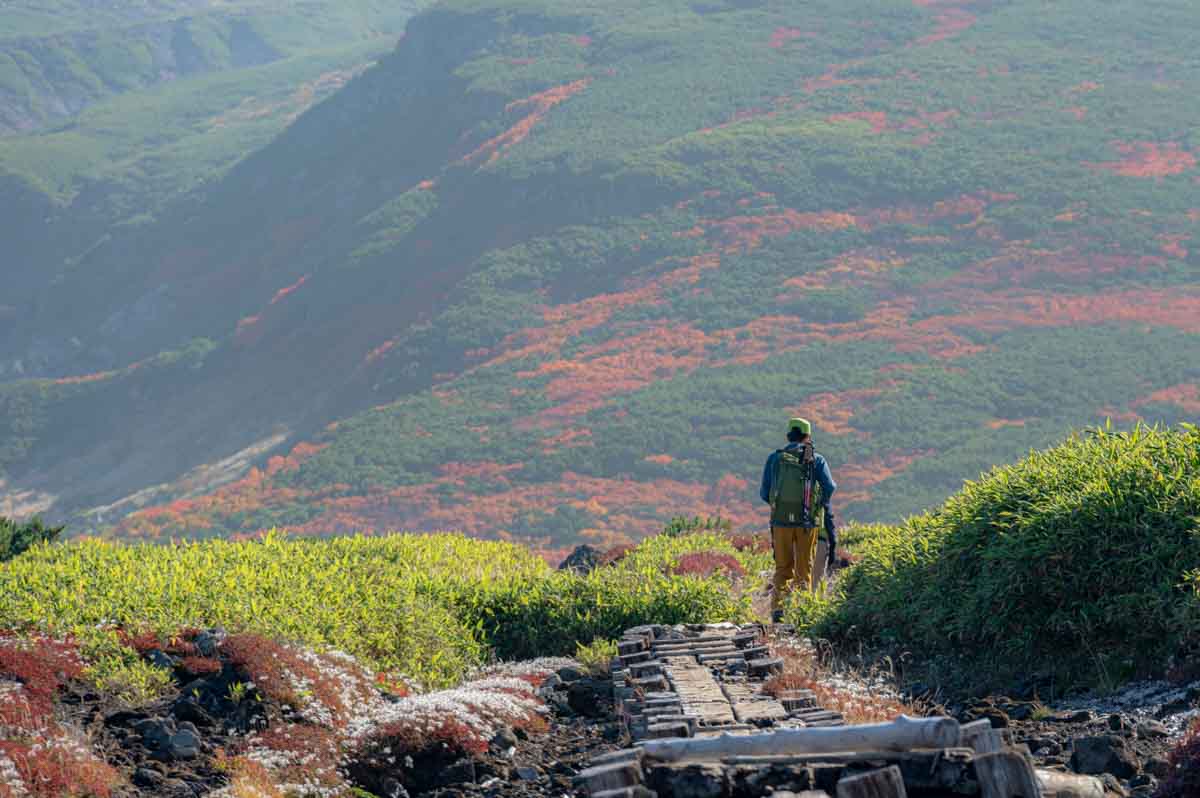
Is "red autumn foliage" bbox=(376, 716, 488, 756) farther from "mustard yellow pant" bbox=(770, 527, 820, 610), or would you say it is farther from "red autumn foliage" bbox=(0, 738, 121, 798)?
"mustard yellow pant" bbox=(770, 527, 820, 610)

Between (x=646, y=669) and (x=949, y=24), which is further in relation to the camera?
(x=949, y=24)

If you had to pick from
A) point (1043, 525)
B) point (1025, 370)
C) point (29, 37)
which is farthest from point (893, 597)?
point (29, 37)

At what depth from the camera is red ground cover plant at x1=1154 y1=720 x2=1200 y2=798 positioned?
6355 mm

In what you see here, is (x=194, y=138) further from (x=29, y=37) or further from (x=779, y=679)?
(x=779, y=679)

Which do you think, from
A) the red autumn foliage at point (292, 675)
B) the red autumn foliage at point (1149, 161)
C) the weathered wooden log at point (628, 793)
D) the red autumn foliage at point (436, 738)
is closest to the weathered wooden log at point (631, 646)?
the red autumn foliage at point (436, 738)

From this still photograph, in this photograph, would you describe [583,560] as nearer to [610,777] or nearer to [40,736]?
[40,736]

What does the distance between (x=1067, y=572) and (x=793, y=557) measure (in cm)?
376

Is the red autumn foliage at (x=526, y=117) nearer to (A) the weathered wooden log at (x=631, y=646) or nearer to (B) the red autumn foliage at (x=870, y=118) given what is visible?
(B) the red autumn foliage at (x=870, y=118)

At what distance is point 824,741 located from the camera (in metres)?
5.90

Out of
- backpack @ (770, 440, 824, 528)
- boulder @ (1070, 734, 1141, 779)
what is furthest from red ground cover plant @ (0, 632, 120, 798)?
backpack @ (770, 440, 824, 528)

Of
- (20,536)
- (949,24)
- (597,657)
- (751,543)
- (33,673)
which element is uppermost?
(949,24)

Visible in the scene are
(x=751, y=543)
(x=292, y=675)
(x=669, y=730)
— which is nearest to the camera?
(x=669, y=730)

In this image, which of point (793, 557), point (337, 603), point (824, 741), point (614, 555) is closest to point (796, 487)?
point (793, 557)

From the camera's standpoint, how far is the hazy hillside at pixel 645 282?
42.7m
